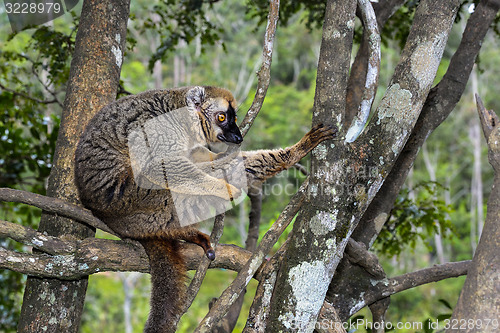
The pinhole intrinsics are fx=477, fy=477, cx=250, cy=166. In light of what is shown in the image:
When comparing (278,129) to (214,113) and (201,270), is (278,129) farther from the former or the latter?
(201,270)

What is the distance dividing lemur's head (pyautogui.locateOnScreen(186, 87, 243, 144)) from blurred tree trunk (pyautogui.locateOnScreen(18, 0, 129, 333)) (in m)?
0.77

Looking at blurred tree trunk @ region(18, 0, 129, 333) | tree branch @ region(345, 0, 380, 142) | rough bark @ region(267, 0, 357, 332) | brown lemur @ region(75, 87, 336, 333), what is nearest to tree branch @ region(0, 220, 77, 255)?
brown lemur @ region(75, 87, 336, 333)

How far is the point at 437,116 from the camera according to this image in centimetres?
421

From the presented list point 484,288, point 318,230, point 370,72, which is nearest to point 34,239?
point 318,230

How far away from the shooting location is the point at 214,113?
4.00 m

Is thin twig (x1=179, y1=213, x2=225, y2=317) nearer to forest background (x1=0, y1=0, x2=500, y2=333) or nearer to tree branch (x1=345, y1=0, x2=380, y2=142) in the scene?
tree branch (x1=345, y1=0, x2=380, y2=142)

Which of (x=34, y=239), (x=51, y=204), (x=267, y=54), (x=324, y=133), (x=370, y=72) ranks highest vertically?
(x=267, y=54)

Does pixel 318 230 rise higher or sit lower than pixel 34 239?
higher

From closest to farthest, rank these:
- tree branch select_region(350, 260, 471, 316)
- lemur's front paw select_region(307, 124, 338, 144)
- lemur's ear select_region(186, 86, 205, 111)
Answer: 1. lemur's front paw select_region(307, 124, 338, 144)
2. tree branch select_region(350, 260, 471, 316)
3. lemur's ear select_region(186, 86, 205, 111)

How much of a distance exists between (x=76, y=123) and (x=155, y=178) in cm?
99

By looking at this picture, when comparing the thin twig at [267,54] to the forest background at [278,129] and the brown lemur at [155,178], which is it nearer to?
the brown lemur at [155,178]

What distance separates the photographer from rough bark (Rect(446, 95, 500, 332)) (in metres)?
2.03

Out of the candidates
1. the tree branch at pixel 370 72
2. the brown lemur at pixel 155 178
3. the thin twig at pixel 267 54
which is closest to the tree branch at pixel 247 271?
the brown lemur at pixel 155 178

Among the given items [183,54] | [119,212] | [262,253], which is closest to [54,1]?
[119,212]
